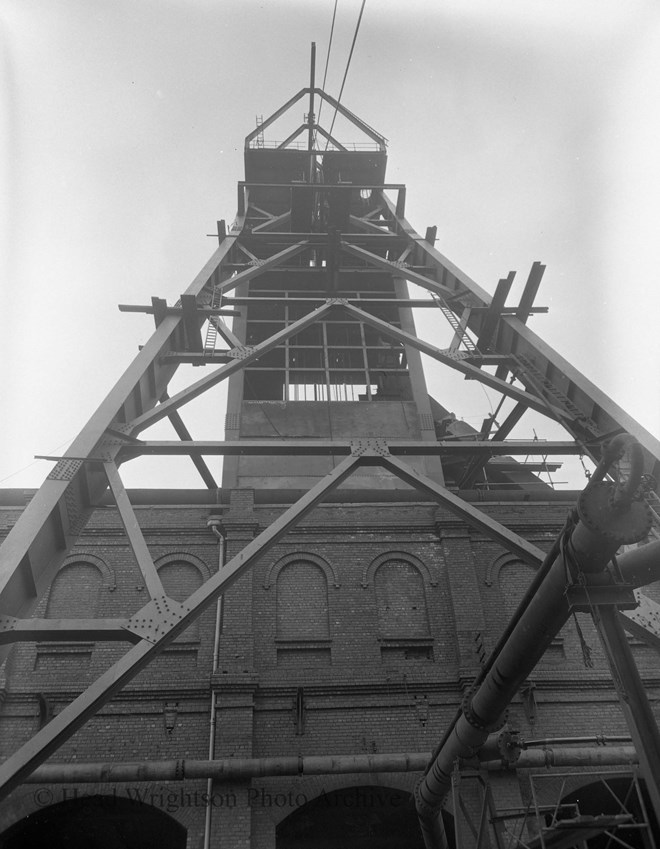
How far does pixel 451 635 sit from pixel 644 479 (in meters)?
8.64

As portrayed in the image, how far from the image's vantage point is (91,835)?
10.8 m

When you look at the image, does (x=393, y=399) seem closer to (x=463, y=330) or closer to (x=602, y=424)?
(x=463, y=330)

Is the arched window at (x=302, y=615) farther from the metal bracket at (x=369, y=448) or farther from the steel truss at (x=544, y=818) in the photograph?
the metal bracket at (x=369, y=448)

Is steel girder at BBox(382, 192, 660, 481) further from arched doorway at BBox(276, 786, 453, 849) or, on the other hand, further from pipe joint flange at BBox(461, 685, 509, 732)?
arched doorway at BBox(276, 786, 453, 849)

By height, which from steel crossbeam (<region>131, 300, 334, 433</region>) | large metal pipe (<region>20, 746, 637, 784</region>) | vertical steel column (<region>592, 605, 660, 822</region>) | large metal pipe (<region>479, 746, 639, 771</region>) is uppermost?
steel crossbeam (<region>131, 300, 334, 433</region>)

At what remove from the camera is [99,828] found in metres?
10.7

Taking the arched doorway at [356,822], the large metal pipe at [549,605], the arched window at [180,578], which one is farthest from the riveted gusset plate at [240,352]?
the arched doorway at [356,822]

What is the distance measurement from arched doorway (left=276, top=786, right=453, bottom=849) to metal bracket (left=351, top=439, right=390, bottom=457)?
6.20m

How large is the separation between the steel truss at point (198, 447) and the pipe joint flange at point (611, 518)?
2.34 metres

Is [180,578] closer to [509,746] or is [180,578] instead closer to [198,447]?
[198,447]

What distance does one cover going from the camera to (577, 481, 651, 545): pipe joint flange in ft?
12.1

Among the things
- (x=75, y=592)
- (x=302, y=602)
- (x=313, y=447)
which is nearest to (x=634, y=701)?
(x=313, y=447)

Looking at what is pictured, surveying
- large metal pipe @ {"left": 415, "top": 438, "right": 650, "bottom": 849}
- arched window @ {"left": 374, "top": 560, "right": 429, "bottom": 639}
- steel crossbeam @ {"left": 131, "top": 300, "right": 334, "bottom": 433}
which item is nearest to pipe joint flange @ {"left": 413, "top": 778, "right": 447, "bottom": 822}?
large metal pipe @ {"left": 415, "top": 438, "right": 650, "bottom": 849}

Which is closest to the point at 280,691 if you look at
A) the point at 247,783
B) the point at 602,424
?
the point at 247,783
